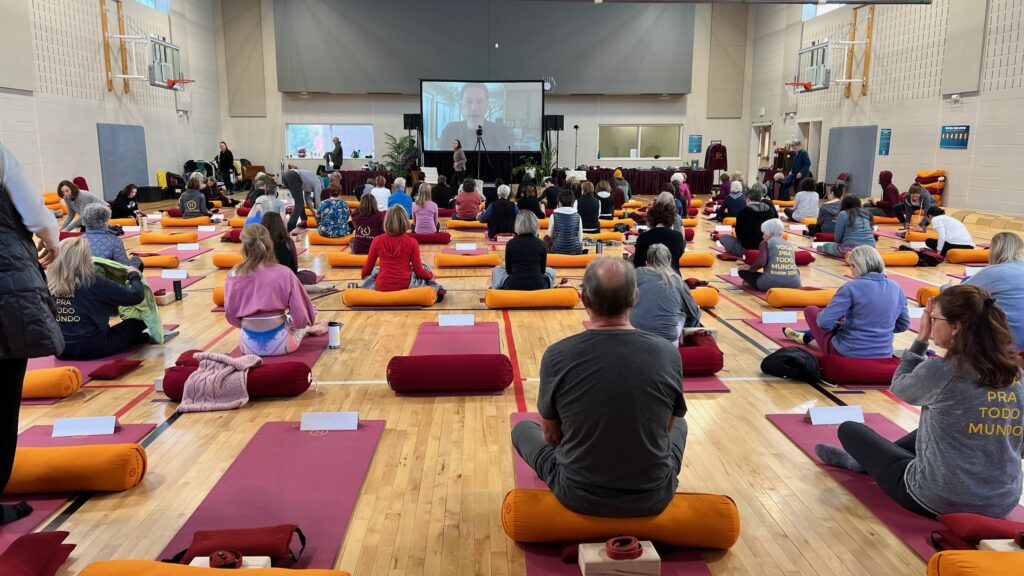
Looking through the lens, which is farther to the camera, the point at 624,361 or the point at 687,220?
the point at 687,220

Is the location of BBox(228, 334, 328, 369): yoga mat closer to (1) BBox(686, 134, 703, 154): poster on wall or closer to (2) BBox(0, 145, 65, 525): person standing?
(2) BBox(0, 145, 65, 525): person standing

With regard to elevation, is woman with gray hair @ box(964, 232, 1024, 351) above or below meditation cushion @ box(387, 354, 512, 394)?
above

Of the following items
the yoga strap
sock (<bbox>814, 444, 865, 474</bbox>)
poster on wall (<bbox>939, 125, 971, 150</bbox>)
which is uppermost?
poster on wall (<bbox>939, 125, 971, 150</bbox>)

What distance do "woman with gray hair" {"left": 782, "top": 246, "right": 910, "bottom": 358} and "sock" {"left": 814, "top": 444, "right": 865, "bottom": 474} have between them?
1.45 metres

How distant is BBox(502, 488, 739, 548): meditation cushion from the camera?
2805 millimetres

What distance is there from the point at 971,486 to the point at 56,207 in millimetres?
15255

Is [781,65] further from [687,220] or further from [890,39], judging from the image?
[687,220]

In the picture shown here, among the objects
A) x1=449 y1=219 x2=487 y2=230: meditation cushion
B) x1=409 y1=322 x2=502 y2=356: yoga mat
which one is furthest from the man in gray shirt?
x1=449 y1=219 x2=487 y2=230: meditation cushion

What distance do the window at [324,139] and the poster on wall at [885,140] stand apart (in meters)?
14.1

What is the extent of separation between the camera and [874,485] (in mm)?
3477

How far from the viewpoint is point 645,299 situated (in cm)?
480

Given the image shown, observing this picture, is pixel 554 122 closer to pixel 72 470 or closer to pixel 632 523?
pixel 72 470

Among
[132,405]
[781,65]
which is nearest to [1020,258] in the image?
[132,405]

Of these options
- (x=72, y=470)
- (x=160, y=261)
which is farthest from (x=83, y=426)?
(x=160, y=261)
